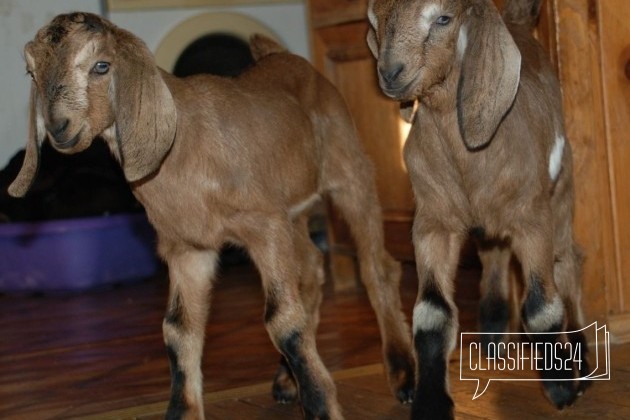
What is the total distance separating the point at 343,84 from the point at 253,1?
2.04 meters

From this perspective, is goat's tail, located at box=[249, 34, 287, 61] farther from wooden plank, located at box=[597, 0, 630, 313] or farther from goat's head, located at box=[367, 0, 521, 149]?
goat's head, located at box=[367, 0, 521, 149]

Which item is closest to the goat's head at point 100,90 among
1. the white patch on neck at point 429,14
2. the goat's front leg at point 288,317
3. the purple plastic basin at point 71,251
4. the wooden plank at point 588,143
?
the goat's front leg at point 288,317

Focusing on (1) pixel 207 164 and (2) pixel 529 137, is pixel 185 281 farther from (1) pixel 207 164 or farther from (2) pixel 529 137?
(2) pixel 529 137

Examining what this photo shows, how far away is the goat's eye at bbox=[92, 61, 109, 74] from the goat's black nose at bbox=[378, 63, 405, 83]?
73 centimetres

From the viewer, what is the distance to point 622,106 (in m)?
3.88

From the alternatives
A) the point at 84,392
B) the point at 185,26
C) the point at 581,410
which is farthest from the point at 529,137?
the point at 185,26

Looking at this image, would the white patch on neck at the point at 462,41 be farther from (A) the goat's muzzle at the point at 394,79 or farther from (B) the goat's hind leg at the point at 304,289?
(B) the goat's hind leg at the point at 304,289

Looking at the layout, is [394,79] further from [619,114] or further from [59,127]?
[619,114]

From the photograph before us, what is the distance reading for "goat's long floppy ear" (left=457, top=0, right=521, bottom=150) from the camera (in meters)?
2.87

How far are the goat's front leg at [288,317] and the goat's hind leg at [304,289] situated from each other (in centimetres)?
45

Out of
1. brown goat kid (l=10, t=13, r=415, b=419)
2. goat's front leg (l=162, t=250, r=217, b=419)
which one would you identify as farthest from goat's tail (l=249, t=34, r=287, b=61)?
goat's front leg (l=162, t=250, r=217, b=419)

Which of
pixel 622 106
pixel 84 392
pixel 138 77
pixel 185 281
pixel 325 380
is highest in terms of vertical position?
pixel 138 77

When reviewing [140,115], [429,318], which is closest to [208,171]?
[140,115]

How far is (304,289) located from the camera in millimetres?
3768
